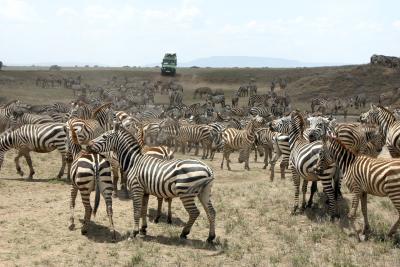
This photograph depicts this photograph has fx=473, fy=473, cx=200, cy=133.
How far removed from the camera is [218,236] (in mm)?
11445

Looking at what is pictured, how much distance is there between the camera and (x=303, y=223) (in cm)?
1248

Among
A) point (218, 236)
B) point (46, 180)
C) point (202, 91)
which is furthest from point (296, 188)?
point (202, 91)

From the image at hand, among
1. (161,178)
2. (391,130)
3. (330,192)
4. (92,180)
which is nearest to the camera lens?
(161,178)

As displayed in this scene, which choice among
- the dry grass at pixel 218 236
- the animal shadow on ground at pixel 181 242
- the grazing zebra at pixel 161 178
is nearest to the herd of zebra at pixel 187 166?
the grazing zebra at pixel 161 178

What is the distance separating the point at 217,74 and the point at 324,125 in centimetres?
6770

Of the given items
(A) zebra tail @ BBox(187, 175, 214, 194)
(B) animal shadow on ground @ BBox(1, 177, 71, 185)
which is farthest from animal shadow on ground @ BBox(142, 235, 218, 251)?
(B) animal shadow on ground @ BBox(1, 177, 71, 185)

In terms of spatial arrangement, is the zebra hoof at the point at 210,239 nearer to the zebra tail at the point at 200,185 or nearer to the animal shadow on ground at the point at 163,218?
the zebra tail at the point at 200,185

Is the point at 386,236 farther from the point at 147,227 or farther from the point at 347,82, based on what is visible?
the point at 347,82

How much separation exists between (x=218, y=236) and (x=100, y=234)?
2880mm

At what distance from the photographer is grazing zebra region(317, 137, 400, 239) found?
10.0m

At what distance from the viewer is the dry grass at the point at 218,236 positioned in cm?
994

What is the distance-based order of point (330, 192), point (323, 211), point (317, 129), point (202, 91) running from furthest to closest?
point (202, 91) < point (317, 129) < point (323, 211) < point (330, 192)

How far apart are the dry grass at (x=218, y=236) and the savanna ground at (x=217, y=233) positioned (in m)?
0.02

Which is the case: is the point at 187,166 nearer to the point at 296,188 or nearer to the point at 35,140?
the point at 296,188
